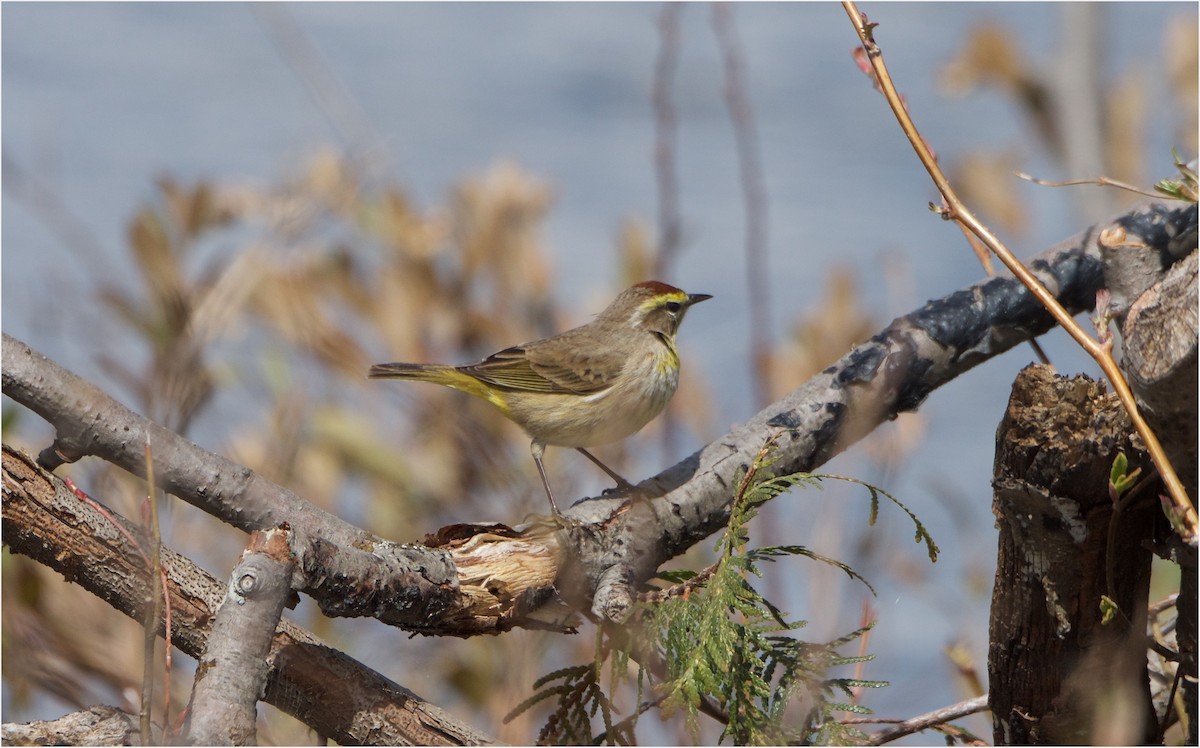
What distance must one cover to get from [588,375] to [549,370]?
0.18m

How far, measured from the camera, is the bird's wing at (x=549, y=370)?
451cm

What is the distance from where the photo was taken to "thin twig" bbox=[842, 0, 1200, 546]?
1.68 m

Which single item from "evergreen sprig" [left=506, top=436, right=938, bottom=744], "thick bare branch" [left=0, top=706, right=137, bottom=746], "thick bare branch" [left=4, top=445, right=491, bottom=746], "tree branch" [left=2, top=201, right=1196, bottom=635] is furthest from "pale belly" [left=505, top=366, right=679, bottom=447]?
"thick bare branch" [left=0, top=706, right=137, bottom=746]

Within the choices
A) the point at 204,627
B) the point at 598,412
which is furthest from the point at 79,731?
the point at 598,412

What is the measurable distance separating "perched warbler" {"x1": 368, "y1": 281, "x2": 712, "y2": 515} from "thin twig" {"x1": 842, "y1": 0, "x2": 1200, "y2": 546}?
2.38 m

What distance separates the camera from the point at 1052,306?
6.33 feet

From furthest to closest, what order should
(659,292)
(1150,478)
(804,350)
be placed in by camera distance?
(804,350) → (659,292) → (1150,478)

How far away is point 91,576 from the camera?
1.96 m

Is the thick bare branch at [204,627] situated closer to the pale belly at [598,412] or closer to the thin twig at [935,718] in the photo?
the thin twig at [935,718]

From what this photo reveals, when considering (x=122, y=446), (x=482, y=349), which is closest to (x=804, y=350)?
(x=482, y=349)

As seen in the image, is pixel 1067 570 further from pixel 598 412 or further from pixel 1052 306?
pixel 598 412

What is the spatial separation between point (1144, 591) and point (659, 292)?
274 cm

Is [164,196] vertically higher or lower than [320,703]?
higher

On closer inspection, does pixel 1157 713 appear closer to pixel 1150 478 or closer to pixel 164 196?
pixel 1150 478
